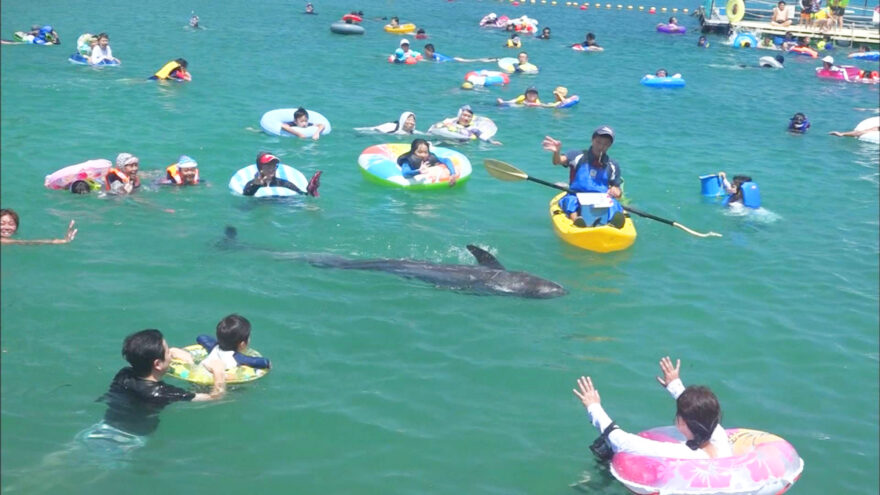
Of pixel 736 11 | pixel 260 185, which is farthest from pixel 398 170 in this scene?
pixel 736 11

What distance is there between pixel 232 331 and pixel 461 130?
11367mm

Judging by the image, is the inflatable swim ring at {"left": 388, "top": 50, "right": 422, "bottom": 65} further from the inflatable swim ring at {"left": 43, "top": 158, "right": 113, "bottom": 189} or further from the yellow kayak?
the yellow kayak

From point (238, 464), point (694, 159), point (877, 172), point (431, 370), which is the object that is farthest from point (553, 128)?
point (238, 464)

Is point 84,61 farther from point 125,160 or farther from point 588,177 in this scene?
point 588,177

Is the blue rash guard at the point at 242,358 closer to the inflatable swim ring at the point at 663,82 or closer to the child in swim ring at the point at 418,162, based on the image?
the child in swim ring at the point at 418,162

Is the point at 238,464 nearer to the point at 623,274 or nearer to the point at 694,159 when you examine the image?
the point at 623,274

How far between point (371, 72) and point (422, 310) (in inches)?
677

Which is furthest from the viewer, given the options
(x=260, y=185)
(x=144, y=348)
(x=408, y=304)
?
(x=260, y=185)

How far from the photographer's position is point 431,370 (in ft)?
29.0

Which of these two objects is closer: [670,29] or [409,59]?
[409,59]

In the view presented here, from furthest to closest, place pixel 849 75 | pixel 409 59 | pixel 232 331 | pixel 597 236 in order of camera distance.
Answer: pixel 849 75, pixel 409 59, pixel 597 236, pixel 232 331

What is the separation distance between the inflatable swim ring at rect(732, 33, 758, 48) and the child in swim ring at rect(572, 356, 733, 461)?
34.1 meters

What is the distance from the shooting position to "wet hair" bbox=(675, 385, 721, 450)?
19.5 ft

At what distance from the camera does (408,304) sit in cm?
1023
